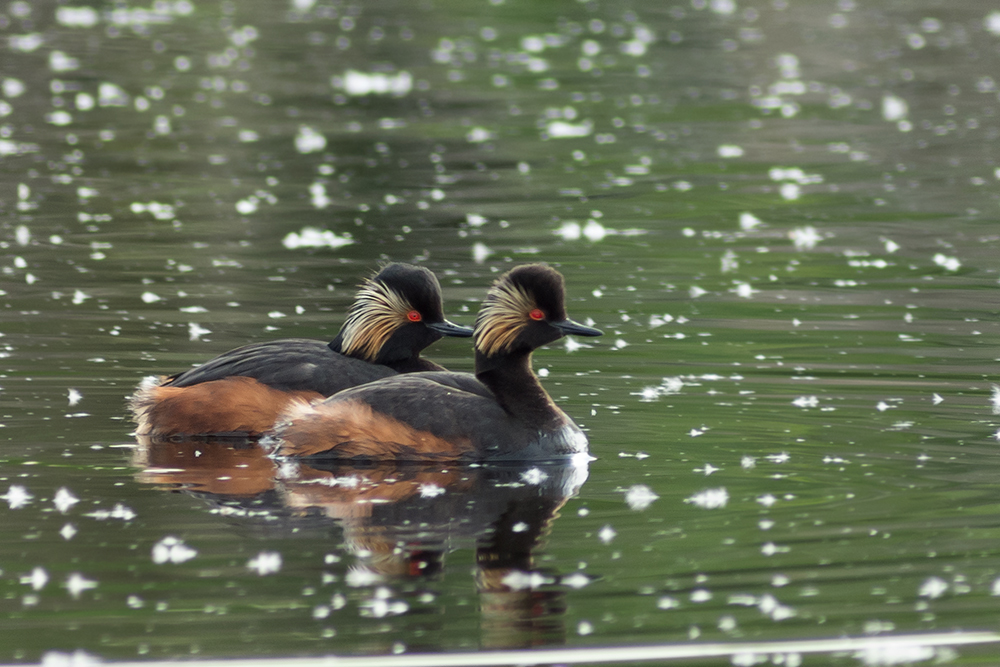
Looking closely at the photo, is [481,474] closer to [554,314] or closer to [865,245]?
[554,314]

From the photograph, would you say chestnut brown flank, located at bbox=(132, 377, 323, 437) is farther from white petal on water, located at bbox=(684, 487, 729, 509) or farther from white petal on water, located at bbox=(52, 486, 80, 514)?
white petal on water, located at bbox=(684, 487, 729, 509)

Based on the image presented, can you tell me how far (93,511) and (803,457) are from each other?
12.5 feet

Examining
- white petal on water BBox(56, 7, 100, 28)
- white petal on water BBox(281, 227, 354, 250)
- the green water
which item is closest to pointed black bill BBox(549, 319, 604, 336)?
the green water

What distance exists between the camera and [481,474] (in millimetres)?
8602

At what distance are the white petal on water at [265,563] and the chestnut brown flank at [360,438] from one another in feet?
6.01

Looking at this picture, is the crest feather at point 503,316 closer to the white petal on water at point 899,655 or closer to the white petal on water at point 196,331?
the white petal on water at point 196,331

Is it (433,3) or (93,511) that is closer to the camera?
(93,511)

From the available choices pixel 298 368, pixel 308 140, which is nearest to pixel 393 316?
pixel 298 368

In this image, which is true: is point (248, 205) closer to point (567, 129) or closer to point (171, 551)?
point (567, 129)

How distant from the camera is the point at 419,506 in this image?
7.86 meters

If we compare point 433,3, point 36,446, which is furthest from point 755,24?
point 36,446

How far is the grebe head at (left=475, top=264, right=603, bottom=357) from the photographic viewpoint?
9.02 metres

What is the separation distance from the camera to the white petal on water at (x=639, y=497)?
25.7ft

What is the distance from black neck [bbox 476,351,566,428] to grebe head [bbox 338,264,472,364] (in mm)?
607
